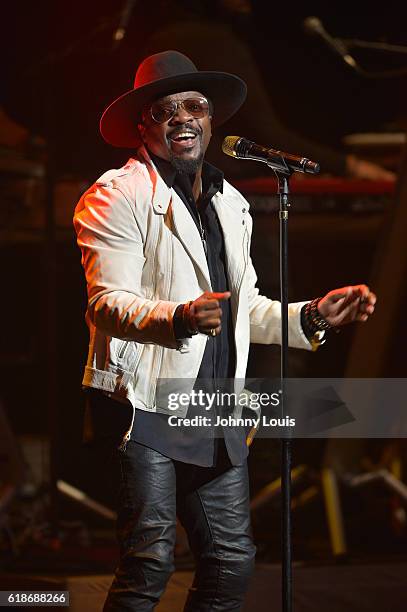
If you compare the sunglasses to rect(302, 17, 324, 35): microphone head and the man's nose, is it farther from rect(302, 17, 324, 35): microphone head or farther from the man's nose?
rect(302, 17, 324, 35): microphone head

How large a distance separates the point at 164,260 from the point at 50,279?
222 centimetres

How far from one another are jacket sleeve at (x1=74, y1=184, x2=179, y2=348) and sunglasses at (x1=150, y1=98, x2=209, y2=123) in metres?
0.28

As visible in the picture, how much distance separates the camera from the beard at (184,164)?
301 centimetres

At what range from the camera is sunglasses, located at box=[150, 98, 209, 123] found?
9.98ft

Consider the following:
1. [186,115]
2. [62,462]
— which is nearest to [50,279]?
[62,462]

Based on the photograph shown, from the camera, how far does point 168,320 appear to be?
271 cm

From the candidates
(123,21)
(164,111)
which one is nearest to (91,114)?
(123,21)

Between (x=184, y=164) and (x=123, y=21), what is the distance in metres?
2.23

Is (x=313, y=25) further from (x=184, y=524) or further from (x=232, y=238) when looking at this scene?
(x=184, y=524)

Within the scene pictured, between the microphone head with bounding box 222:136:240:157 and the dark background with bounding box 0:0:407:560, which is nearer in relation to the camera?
the microphone head with bounding box 222:136:240:157
